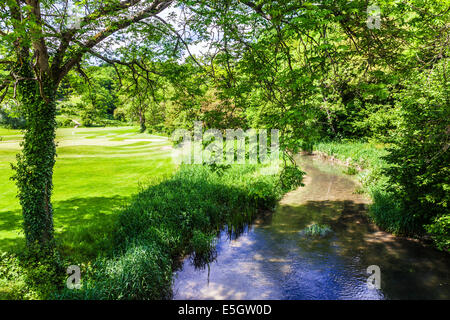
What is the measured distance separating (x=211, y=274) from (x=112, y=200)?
5.86 meters

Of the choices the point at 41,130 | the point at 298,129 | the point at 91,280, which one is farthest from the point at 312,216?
the point at 41,130

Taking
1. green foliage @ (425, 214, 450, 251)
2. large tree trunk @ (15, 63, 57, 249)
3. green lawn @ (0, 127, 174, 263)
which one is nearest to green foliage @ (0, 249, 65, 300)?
large tree trunk @ (15, 63, 57, 249)

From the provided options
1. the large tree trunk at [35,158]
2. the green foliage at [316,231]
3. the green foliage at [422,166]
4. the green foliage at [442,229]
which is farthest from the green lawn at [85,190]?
the green foliage at [422,166]

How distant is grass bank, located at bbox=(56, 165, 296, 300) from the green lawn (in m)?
0.95

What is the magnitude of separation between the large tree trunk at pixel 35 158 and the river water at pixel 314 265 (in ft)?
12.8

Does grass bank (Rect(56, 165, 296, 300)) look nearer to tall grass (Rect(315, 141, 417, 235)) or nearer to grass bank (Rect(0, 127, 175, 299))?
grass bank (Rect(0, 127, 175, 299))

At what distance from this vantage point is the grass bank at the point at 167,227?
5.89 m

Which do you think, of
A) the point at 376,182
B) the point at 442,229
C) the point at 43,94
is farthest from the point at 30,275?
the point at 376,182

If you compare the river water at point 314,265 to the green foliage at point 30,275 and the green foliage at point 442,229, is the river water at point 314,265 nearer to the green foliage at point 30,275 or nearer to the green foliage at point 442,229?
the green foliage at point 442,229

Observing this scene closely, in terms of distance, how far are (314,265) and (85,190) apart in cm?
1034

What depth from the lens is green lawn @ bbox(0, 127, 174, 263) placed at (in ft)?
24.5

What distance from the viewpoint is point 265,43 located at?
5.71 meters

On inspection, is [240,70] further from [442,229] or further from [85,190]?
[85,190]
